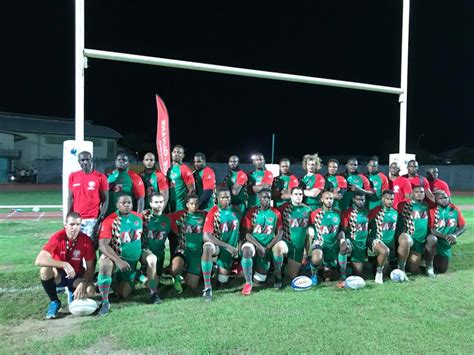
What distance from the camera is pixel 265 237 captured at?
5.00 m

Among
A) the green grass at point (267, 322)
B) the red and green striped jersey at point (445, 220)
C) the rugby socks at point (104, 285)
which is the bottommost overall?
the green grass at point (267, 322)

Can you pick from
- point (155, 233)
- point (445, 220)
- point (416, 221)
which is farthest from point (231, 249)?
point (445, 220)

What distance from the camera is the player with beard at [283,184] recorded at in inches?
227

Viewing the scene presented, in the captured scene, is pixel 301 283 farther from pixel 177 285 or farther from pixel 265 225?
pixel 177 285

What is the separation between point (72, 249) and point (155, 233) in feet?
2.98

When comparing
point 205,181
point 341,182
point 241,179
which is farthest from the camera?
point 341,182

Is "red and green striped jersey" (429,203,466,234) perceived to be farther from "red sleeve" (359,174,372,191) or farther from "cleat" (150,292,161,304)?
"cleat" (150,292,161,304)

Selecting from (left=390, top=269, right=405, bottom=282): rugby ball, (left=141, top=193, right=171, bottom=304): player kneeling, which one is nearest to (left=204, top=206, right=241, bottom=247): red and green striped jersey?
(left=141, top=193, right=171, bottom=304): player kneeling

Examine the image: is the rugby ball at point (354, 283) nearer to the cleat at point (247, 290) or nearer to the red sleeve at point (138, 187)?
the cleat at point (247, 290)

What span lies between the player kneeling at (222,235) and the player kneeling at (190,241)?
6.8 inches

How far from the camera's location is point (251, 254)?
186 inches

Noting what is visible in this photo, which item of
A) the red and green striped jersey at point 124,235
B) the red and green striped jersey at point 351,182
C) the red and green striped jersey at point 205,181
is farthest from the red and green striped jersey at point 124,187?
the red and green striped jersey at point 351,182

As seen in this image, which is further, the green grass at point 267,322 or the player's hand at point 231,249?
the player's hand at point 231,249

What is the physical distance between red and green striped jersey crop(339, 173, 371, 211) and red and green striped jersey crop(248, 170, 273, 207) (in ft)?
3.52
